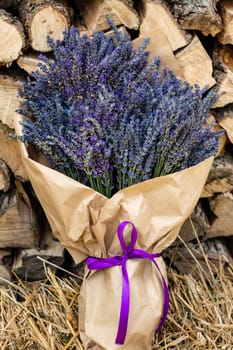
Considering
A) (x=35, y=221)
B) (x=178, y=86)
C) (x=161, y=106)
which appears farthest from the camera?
(x=35, y=221)

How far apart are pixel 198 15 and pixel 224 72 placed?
19cm

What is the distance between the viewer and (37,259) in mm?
1665

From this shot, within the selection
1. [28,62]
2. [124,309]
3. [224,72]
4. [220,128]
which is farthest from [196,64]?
[124,309]

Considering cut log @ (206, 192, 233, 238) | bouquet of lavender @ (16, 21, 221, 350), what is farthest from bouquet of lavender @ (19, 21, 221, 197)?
cut log @ (206, 192, 233, 238)

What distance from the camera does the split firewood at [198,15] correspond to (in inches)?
53.9

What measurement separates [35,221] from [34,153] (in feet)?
1.16

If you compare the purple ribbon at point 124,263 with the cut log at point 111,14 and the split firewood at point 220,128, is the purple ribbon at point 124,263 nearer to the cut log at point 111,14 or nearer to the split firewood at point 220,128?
the split firewood at point 220,128

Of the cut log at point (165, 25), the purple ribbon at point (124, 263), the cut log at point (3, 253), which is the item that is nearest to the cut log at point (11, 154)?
the cut log at point (3, 253)

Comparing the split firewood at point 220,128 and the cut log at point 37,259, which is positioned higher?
the split firewood at point 220,128

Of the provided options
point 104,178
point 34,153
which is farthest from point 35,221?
point 104,178

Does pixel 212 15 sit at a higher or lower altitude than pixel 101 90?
higher

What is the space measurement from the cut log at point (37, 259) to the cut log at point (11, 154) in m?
A: 0.25

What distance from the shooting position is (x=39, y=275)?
5.58ft

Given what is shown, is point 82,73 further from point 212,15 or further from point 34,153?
point 212,15
